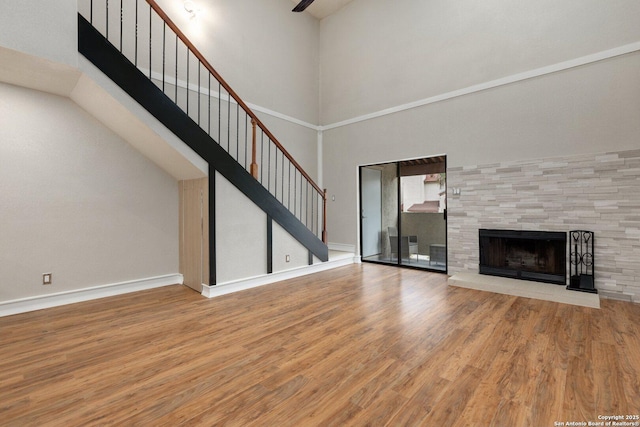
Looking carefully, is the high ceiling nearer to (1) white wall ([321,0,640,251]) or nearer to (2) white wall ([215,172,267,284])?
(1) white wall ([321,0,640,251])

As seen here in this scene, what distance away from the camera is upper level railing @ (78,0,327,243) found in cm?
386

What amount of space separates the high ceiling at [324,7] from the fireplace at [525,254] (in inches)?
233

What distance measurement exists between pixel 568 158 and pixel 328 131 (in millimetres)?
4600

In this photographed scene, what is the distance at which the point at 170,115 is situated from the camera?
3.41 m

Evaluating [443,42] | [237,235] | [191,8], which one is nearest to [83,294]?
[237,235]

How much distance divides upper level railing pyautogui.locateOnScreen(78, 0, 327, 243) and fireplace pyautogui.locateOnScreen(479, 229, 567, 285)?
10.5 feet

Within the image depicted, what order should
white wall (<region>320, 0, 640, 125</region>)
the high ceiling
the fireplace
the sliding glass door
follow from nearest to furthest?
white wall (<region>320, 0, 640, 125</region>)
the fireplace
the sliding glass door
the high ceiling

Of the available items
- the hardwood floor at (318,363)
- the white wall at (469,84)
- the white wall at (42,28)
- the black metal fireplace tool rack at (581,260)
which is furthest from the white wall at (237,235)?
the black metal fireplace tool rack at (581,260)

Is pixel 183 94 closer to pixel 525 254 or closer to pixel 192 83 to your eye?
pixel 192 83

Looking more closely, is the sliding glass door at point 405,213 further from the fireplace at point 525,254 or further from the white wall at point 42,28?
the white wall at point 42,28

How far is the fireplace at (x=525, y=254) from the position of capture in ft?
13.8

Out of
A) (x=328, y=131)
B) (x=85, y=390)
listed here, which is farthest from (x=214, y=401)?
(x=328, y=131)

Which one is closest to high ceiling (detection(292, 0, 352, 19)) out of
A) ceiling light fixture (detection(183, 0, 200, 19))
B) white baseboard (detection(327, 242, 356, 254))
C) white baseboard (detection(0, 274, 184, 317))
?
ceiling light fixture (detection(183, 0, 200, 19))

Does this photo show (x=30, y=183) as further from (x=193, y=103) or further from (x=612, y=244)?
(x=612, y=244)
